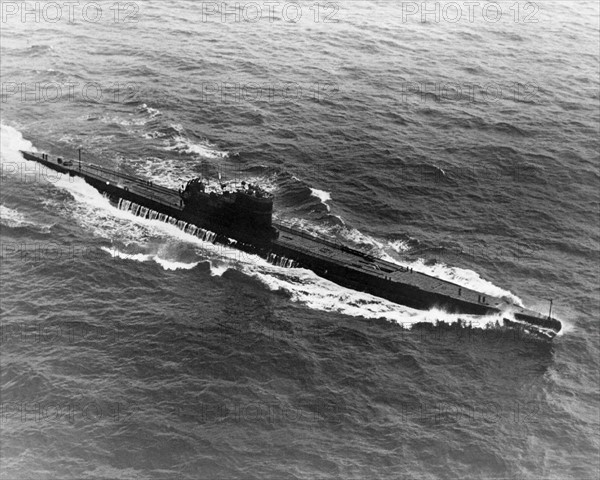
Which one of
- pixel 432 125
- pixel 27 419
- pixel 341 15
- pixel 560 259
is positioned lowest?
pixel 27 419

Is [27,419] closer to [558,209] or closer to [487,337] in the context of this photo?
[487,337]

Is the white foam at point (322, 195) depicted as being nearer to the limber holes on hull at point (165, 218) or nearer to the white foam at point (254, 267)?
the white foam at point (254, 267)

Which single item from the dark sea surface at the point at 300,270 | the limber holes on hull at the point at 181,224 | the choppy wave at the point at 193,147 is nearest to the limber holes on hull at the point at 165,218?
the limber holes on hull at the point at 181,224

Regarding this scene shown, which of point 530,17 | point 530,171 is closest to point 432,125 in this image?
point 530,171

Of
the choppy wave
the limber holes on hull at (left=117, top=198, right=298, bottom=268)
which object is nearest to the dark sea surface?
the choppy wave

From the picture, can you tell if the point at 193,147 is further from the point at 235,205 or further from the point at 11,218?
the point at 11,218

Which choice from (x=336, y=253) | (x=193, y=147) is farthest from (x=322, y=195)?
(x=193, y=147)
